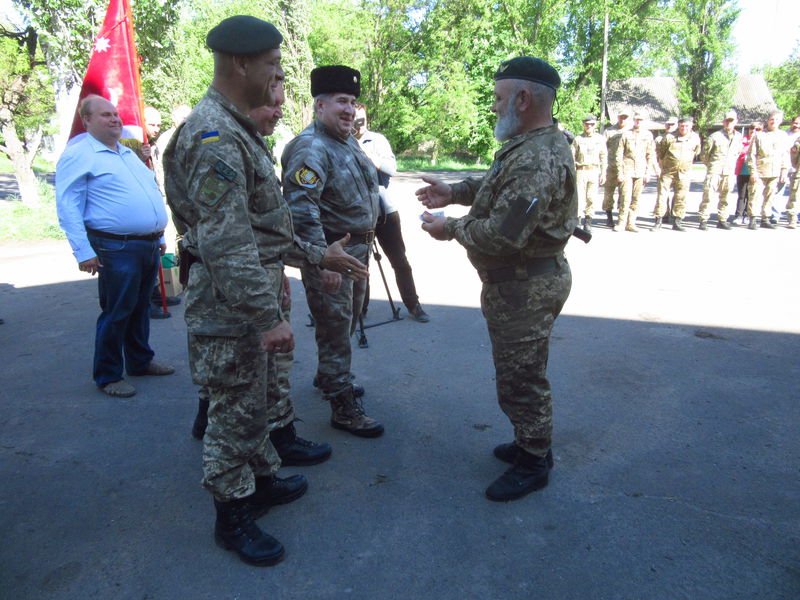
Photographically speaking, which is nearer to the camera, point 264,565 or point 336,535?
A: point 264,565

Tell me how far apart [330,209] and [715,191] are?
32.5 ft

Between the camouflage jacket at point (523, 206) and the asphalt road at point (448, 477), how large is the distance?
125 cm

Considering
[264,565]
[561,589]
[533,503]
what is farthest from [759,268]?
[264,565]

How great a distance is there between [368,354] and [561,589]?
2.84m

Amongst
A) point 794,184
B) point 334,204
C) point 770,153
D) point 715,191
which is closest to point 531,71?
point 334,204

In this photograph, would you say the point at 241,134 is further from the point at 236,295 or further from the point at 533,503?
the point at 533,503

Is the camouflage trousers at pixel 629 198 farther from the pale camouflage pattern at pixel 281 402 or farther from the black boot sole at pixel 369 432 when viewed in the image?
the pale camouflage pattern at pixel 281 402

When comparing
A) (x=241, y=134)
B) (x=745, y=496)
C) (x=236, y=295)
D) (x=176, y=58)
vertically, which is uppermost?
(x=176, y=58)

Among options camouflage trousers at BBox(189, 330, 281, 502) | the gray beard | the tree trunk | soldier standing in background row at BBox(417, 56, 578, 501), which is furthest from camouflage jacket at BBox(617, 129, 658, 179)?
the tree trunk

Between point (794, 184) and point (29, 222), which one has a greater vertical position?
point (794, 184)

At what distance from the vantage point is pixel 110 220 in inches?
155

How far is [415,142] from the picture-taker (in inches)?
1342

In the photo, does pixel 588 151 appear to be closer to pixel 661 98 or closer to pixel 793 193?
pixel 793 193

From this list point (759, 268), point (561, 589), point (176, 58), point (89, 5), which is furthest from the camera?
point (176, 58)
